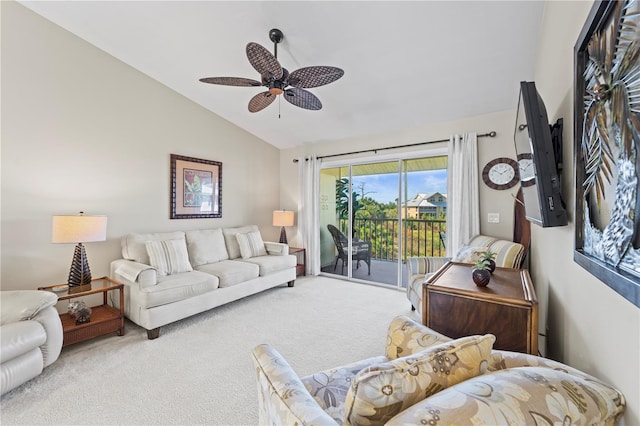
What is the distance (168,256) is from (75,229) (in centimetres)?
92

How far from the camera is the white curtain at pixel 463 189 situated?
3.41 m

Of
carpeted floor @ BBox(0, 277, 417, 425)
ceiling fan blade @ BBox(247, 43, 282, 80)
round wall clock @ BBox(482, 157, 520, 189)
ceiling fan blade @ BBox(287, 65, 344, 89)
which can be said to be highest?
ceiling fan blade @ BBox(247, 43, 282, 80)

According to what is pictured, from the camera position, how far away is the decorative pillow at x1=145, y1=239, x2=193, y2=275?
10.2 feet

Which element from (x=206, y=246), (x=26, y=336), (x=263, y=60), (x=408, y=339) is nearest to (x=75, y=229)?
(x=26, y=336)

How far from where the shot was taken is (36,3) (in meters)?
2.59

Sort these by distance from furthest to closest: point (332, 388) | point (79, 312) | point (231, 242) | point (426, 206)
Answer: point (231, 242), point (426, 206), point (79, 312), point (332, 388)

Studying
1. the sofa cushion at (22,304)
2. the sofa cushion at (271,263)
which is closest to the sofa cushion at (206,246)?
the sofa cushion at (271,263)

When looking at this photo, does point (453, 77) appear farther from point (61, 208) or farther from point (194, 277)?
point (61, 208)

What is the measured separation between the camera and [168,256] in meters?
3.20

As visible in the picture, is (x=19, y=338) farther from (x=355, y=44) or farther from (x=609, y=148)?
(x=355, y=44)

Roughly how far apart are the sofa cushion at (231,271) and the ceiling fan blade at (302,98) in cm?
210

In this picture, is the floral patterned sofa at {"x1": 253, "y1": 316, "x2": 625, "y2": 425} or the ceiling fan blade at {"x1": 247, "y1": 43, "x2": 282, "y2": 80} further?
the ceiling fan blade at {"x1": 247, "y1": 43, "x2": 282, "y2": 80}

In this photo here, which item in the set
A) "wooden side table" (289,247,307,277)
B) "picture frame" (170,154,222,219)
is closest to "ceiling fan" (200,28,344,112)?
"picture frame" (170,154,222,219)

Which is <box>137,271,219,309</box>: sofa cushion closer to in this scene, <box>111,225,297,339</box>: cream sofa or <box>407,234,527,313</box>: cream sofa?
<box>111,225,297,339</box>: cream sofa
